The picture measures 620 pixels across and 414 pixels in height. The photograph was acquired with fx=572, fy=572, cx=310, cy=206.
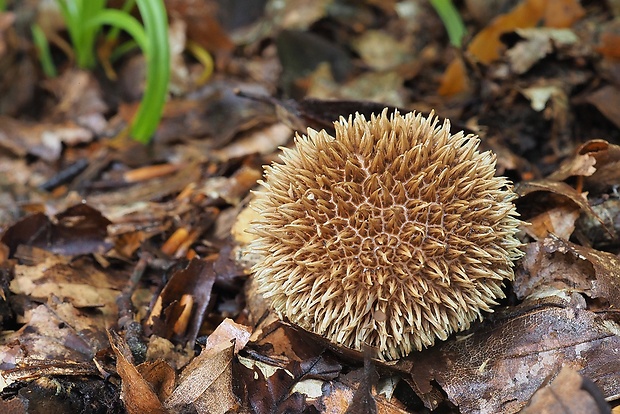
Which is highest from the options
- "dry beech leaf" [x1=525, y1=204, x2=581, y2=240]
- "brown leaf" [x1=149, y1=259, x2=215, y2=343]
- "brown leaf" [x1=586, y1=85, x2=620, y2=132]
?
"brown leaf" [x1=586, y1=85, x2=620, y2=132]

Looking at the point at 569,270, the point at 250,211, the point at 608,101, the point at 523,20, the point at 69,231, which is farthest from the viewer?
the point at 523,20

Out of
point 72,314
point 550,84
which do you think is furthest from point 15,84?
point 550,84

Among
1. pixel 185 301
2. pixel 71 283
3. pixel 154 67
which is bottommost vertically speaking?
pixel 71 283

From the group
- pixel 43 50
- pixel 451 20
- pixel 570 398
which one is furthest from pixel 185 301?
pixel 43 50

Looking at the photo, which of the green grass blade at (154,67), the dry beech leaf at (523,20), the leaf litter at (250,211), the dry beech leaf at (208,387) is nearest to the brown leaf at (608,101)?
the leaf litter at (250,211)

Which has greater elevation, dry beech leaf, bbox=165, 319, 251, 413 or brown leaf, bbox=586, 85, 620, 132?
brown leaf, bbox=586, 85, 620, 132

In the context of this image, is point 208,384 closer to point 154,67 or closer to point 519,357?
point 519,357

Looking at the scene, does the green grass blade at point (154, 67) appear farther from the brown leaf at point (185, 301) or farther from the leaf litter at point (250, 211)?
the brown leaf at point (185, 301)

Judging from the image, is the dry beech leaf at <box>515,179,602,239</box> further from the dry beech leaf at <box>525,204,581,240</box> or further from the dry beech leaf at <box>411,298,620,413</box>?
the dry beech leaf at <box>411,298,620,413</box>

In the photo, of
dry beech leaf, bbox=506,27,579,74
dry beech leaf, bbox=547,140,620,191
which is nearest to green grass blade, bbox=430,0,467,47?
dry beech leaf, bbox=506,27,579,74
